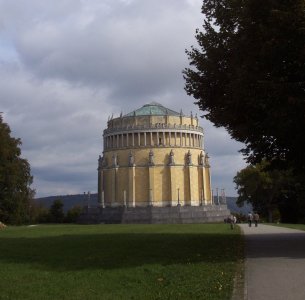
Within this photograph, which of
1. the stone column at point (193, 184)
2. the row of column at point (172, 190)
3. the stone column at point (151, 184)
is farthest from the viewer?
the stone column at point (193, 184)

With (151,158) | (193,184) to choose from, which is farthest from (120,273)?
(193,184)

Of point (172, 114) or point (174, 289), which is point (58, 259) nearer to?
point (174, 289)

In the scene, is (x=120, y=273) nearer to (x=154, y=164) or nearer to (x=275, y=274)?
(x=275, y=274)

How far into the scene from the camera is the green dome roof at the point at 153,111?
3893 inches

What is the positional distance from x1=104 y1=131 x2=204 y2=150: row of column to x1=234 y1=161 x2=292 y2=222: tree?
21210mm

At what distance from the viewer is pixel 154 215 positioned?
242 ft

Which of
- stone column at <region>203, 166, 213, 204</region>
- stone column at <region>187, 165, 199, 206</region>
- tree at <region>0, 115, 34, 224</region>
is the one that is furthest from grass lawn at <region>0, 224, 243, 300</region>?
stone column at <region>203, 166, 213, 204</region>

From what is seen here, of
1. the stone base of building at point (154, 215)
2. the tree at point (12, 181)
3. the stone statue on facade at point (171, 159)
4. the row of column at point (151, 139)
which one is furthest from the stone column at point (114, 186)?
the tree at point (12, 181)

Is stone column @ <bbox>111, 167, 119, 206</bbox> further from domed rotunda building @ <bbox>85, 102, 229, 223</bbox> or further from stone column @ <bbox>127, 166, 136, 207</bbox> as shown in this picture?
stone column @ <bbox>127, 166, 136, 207</bbox>

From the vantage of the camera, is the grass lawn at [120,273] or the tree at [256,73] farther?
the tree at [256,73]

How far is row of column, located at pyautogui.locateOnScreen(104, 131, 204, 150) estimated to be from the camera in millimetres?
95062

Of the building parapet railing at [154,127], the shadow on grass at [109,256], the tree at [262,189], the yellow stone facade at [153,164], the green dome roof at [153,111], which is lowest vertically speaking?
the shadow on grass at [109,256]

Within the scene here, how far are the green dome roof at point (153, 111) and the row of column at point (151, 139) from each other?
4.52 metres

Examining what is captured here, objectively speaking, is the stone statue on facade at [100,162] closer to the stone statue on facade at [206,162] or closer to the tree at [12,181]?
the stone statue on facade at [206,162]
